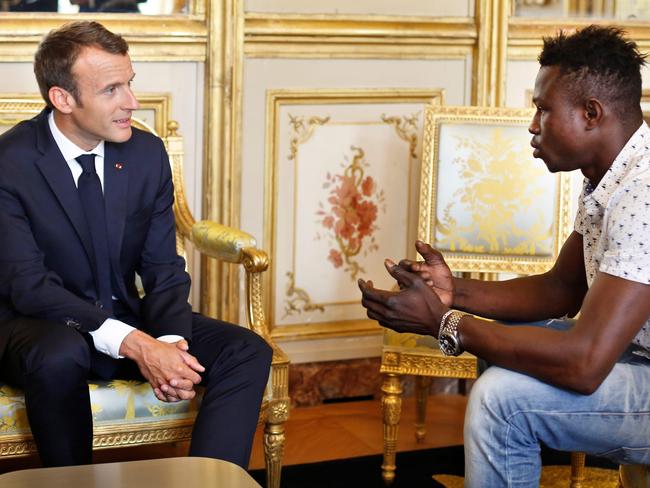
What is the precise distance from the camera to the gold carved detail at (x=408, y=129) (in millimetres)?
3963

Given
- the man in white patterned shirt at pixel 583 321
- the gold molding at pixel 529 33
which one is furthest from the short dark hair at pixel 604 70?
the gold molding at pixel 529 33

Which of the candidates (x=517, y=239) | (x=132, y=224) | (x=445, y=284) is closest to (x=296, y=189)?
(x=517, y=239)

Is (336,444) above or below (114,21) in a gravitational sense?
below

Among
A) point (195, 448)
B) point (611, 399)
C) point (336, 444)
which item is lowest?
point (336, 444)

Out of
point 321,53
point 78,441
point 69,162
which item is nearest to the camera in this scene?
point 78,441

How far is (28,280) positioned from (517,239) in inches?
63.5

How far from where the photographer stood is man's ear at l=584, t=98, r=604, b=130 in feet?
7.30

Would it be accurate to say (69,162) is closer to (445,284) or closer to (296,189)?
(445,284)

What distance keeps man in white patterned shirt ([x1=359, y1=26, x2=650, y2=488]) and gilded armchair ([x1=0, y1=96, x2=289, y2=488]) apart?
550 mm

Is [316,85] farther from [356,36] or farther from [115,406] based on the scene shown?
[115,406]

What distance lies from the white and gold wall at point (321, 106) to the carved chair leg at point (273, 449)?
1032mm

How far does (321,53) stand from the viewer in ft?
12.5

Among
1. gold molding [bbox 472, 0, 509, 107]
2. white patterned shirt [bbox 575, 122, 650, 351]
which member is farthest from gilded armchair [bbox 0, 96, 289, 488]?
gold molding [bbox 472, 0, 509, 107]

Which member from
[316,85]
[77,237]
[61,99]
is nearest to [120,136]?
[61,99]
